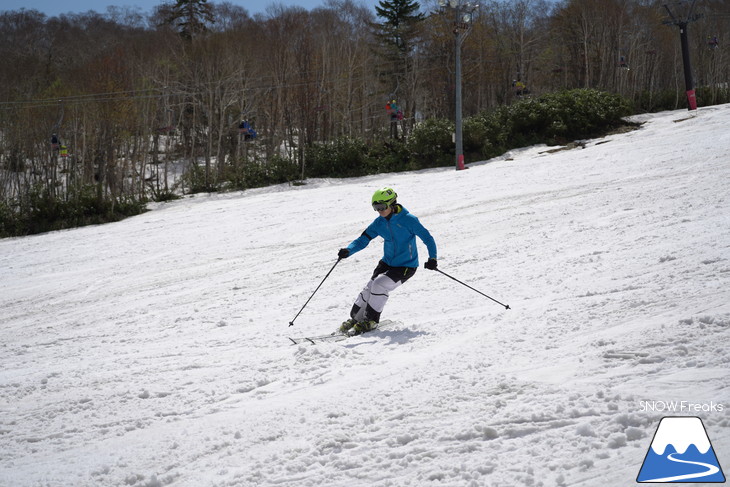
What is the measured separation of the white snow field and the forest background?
11134mm

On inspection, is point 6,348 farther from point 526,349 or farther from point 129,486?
point 526,349

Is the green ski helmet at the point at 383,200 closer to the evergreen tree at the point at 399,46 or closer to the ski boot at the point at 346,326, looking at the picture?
the ski boot at the point at 346,326

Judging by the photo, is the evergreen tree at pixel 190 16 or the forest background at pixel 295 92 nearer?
the forest background at pixel 295 92

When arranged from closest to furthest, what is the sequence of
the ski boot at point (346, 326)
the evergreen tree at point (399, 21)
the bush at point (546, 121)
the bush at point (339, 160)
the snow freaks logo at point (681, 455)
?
1. the snow freaks logo at point (681, 455)
2. the ski boot at point (346, 326)
3. the bush at point (546, 121)
4. the bush at point (339, 160)
5. the evergreen tree at point (399, 21)

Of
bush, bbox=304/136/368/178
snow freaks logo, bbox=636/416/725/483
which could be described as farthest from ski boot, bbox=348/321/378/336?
bush, bbox=304/136/368/178

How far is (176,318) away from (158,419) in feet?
10.8

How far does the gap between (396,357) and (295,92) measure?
2838 centimetres

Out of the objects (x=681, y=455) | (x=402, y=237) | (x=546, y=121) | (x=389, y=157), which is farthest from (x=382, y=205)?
(x=546, y=121)

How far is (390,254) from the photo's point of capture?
628 centimetres

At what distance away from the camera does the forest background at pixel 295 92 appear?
22.9m

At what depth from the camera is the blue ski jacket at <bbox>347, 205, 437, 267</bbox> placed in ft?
20.2

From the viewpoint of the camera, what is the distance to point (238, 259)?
11.1m

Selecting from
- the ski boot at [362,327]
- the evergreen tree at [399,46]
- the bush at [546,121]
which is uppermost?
the evergreen tree at [399,46]

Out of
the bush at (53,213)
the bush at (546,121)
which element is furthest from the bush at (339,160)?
→ the bush at (53,213)
